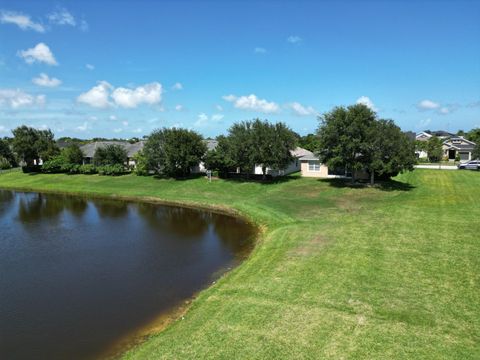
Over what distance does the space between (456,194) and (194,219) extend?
78.9 ft

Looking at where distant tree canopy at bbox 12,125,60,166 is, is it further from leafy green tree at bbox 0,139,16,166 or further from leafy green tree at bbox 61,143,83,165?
leafy green tree at bbox 0,139,16,166

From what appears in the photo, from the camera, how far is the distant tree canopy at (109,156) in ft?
194

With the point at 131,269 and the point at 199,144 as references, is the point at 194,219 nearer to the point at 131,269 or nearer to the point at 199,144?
the point at 131,269

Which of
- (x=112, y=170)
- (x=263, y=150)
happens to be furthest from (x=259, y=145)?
(x=112, y=170)

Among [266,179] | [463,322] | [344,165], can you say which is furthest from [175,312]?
[266,179]

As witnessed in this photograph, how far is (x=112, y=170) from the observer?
56.6 metres

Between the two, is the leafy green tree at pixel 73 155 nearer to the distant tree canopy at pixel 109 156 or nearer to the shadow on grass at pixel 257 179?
the distant tree canopy at pixel 109 156

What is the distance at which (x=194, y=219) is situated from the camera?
32312 millimetres

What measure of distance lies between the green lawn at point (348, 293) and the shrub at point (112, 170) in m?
35.0

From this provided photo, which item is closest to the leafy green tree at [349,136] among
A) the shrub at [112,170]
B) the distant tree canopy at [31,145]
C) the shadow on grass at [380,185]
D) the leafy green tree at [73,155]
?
the shadow on grass at [380,185]

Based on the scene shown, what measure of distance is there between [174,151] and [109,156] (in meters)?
16.1

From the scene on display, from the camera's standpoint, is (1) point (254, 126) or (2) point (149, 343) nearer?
(2) point (149, 343)

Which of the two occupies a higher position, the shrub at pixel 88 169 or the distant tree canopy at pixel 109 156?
the distant tree canopy at pixel 109 156

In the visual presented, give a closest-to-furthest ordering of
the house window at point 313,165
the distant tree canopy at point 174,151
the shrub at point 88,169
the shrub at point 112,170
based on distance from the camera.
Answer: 1. the house window at point 313,165
2. the distant tree canopy at point 174,151
3. the shrub at point 112,170
4. the shrub at point 88,169
